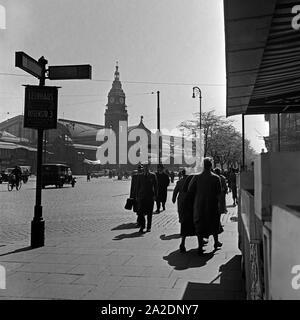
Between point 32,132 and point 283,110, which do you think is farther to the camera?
point 32,132

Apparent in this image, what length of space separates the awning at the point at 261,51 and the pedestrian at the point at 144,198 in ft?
9.90

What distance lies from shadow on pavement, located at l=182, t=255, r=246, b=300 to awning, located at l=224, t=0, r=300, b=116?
2649mm

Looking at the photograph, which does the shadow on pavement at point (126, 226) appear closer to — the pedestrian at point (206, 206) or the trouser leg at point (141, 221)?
the trouser leg at point (141, 221)

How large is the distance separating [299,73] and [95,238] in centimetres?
533

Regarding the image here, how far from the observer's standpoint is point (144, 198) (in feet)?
31.4

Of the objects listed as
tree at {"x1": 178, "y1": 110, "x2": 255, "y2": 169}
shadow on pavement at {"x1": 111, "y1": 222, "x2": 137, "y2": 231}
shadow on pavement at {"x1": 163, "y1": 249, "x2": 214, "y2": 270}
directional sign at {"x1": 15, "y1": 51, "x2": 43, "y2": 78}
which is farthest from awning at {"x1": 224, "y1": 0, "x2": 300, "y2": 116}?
tree at {"x1": 178, "y1": 110, "x2": 255, "y2": 169}

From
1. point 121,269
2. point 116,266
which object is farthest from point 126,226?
point 121,269

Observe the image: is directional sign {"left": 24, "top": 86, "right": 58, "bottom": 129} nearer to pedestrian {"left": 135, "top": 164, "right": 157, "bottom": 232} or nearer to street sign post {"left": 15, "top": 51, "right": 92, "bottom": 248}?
street sign post {"left": 15, "top": 51, "right": 92, "bottom": 248}

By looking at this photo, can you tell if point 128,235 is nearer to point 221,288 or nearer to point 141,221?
point 141,221

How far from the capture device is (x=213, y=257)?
6633mm

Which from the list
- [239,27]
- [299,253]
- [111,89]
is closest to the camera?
[299,253]
